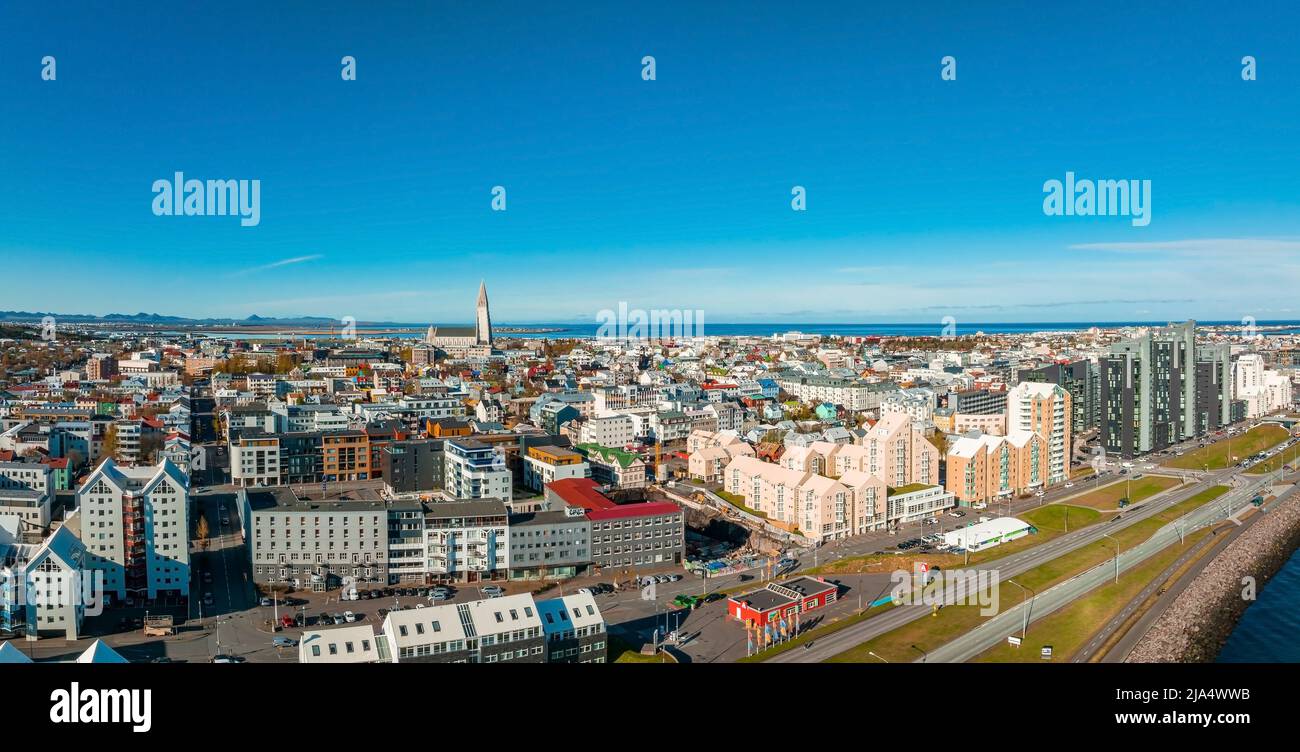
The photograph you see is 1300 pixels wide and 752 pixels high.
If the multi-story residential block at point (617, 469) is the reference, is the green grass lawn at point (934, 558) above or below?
below

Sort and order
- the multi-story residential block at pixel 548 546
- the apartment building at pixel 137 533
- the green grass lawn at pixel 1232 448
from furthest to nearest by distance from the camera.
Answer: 1. the green grass lawn at pixel 1232 448
2. the multi-story residential block at pixel 548 546
3. the apartment building at pixel 137 533

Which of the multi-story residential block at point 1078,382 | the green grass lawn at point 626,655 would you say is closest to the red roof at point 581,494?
the green grass lawn at point 626,655

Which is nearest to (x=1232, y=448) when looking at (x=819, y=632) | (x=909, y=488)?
(x=909, y=488)

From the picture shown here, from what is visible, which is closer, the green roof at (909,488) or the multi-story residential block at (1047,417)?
the green roof at (909,488)

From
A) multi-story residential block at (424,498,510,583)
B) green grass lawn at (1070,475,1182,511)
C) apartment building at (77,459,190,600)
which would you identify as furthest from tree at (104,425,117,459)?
green grass lawn at (1070,475,1182,511)

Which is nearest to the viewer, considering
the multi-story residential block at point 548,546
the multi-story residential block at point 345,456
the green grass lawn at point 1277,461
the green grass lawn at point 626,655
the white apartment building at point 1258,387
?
the green grass lawn at point 626,655

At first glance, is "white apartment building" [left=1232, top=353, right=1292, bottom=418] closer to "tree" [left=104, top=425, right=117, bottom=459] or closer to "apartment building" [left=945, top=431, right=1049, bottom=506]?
"apartment building" [left=945, top=431, right=1049, bottom=506]

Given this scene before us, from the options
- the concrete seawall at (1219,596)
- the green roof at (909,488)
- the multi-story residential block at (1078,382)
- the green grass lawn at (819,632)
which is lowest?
the concrete seawall at (1219,596)

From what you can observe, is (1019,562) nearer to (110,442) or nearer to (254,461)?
(254,461)

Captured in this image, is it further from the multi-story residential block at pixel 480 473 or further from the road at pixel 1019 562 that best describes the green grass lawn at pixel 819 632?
the multi-story residential block at pixel 480 473
